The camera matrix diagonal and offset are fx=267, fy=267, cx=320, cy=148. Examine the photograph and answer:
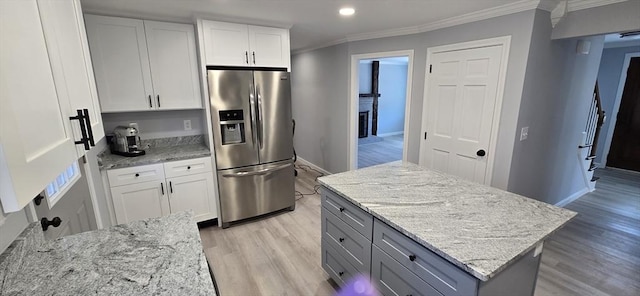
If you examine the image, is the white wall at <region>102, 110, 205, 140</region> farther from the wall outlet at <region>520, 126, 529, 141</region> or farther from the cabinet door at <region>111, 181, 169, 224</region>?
the wall outlet at <region>520, 126, 529, 141</region>

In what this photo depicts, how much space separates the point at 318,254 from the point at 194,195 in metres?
1.45

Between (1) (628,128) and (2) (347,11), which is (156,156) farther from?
(1) (628,128)

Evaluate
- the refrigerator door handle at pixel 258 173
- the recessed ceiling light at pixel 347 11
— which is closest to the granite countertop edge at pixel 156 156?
the refrigerator door handle at pixel 258 173

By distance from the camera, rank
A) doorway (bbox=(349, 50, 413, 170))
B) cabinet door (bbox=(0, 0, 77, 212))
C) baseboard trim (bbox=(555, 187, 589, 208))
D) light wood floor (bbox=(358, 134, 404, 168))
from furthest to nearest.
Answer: doorway (bbox=(349, 50, 413, 170)) → light wood floor (bbox=(358, 134, 404, 168)) → baseboard trim (bbox=(555, 187, 589, 208)) → cabinet door (bbox=(0, 0, 77, 212))

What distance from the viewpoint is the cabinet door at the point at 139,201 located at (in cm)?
253

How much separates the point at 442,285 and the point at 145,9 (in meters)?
3.01

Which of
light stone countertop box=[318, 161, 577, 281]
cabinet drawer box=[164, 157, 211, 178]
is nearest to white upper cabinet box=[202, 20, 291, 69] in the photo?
cabinet drawer box=[164, 157, 211, 178]

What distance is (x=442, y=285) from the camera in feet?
4.03

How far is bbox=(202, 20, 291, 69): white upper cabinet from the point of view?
2.64 m

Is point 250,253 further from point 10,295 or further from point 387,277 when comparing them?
point 10,295

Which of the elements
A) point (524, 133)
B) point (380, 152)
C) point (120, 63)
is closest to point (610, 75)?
point (524, 133)

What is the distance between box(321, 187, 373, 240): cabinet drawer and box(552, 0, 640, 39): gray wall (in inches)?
97.8

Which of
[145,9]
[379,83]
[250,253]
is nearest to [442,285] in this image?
[250,253]

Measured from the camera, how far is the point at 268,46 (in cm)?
291
